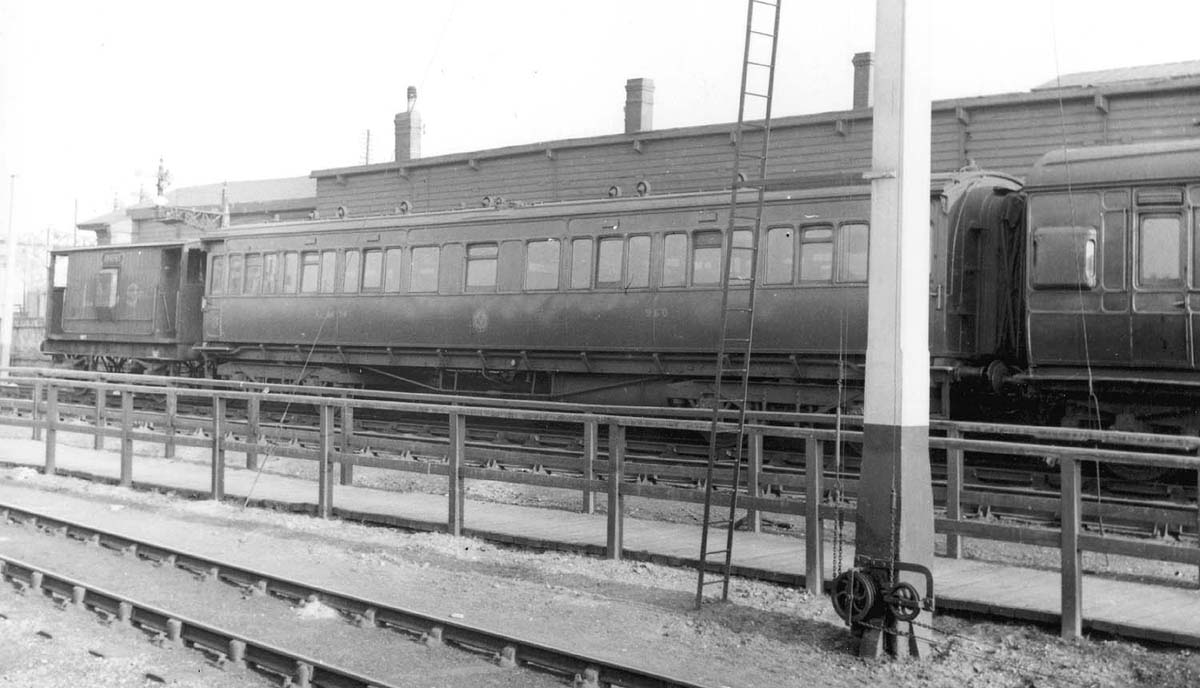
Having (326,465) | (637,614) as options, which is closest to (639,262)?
(326,465)

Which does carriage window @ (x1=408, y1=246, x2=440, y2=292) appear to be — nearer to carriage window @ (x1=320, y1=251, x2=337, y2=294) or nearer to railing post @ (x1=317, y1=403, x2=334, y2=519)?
carriage window @ (x1=320, y1=251, x2=337, y2=294)

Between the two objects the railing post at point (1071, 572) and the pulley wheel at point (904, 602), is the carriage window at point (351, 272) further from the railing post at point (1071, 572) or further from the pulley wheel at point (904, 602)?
the railing post at point (1071, 572)

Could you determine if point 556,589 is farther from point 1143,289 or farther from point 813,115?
point 813,115

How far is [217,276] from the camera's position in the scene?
22.8 meters

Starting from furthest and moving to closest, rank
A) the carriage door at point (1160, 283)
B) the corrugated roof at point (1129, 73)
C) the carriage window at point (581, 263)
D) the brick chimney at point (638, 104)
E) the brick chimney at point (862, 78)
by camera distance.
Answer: the corrugated roof at point (1129, 73)
the brick chimney at point (638, 104)
the brick chimney at point (862, 78)
the carriage window at point (581, 263)
the carriage door at point (1160, 283)

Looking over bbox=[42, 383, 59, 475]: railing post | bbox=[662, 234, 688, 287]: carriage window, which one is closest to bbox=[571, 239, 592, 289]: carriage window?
bbox=[662, 234, 688, 287]: carriage window

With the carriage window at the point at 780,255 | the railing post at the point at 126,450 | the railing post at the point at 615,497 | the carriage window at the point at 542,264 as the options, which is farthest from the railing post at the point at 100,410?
the carriage window at the point at 780,255

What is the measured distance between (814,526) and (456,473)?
354cm

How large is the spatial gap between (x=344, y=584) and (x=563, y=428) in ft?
27.8

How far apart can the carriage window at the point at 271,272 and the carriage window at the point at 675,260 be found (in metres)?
9.17

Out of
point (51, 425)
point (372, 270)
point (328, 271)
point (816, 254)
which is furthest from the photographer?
point (328, 271)

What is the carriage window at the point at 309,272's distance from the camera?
2073 cm

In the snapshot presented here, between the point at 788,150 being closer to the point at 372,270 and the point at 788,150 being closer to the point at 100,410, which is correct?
the point at 372,270

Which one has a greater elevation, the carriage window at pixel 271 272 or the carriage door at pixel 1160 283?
the carriage window at pixel 271 272
